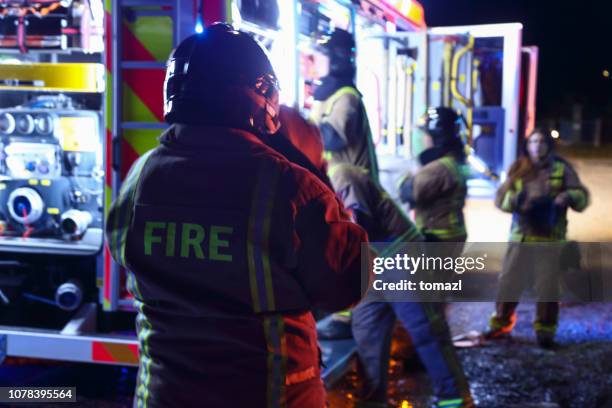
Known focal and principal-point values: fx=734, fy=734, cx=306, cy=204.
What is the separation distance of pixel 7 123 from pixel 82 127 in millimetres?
418

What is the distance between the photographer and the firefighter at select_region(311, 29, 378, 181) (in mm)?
3961

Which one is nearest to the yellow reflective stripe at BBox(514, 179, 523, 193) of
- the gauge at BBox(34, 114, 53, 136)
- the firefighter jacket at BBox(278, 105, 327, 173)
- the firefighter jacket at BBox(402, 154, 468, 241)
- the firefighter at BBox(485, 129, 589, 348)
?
the firefighter at BBox(485, 129, 589, 348)

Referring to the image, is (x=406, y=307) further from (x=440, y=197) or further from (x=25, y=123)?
(x=25, y=123)

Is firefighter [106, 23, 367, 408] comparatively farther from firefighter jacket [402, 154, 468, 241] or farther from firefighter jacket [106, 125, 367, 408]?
firefighter jacket [402, 154, 468, 241]

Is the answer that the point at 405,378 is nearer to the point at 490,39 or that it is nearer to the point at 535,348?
the point at 535,348

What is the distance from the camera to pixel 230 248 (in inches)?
68.3

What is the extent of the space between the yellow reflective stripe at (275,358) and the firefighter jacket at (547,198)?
13.4 feet

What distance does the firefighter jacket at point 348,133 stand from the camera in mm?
3957

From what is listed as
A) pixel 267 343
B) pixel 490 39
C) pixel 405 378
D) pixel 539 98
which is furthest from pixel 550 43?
pixel 267 343

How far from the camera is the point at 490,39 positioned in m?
6.73

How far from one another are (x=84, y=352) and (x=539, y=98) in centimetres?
5064

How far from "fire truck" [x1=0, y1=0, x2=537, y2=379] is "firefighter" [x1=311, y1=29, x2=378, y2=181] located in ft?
0.62

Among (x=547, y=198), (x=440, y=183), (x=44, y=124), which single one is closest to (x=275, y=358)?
(x=44, y=124)

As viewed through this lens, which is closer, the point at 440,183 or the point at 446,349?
the point at 446,349
